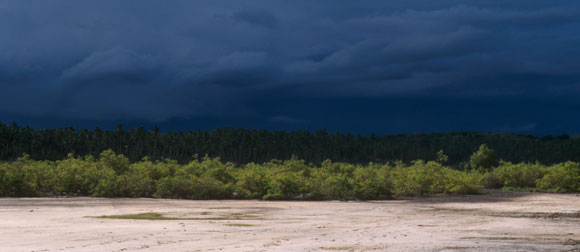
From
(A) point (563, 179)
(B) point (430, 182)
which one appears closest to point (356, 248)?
(B) point (430, 182)

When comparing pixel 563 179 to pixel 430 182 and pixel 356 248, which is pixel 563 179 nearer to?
pixel 430 182

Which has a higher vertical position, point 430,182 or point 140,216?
point 430,182

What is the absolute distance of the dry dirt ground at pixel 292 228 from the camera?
13.4 metres

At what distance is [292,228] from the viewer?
675 inches

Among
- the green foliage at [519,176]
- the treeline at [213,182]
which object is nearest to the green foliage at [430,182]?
the treeline at [213,182]

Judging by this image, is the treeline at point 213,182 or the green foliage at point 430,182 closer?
the treeline at point 213,182

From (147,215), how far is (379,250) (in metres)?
10.4

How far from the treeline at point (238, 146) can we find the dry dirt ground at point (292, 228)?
6982cm

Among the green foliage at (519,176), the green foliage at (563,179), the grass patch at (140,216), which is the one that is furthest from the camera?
the green foliage at (519,176)

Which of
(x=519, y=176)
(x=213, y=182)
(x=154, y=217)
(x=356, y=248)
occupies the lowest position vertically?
(x=356, y=248)

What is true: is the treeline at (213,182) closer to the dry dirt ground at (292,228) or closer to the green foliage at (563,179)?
the dry dirt ground at (292,228)

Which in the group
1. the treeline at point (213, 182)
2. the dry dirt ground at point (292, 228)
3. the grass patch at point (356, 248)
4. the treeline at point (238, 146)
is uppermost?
the treeline at point (238, 146)

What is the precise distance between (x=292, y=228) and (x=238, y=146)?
104 m

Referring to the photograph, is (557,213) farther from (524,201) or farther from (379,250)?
(379,250)
